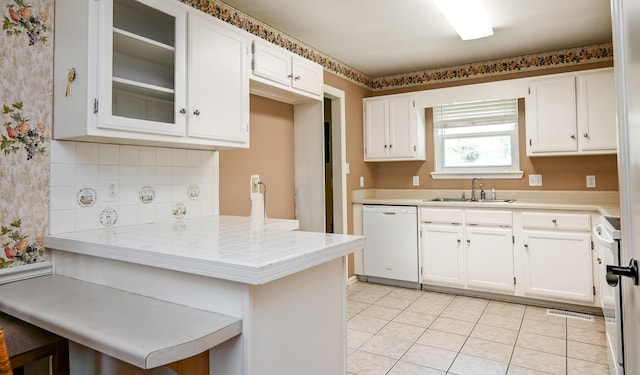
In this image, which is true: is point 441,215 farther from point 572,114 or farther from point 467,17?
point 467,17

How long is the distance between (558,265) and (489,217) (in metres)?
0.66

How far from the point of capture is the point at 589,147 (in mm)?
3287

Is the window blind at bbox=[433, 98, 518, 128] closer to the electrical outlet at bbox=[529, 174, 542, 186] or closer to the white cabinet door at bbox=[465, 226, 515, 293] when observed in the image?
the electrical outlet at bbox=[529, 174, 542, 186]

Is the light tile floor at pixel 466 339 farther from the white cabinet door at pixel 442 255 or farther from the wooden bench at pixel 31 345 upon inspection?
the wooden bench at pixel 31 345

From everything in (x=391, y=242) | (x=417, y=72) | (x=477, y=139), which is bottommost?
(x=391, y=242)

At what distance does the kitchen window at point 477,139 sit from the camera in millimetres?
3941

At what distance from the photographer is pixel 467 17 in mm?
2814

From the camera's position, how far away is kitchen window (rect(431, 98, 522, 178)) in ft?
12.9

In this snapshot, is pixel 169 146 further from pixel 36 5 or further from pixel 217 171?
pixel 36 5

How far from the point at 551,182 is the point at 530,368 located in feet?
6.99

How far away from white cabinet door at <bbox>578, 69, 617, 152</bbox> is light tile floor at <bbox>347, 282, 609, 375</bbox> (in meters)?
1.47

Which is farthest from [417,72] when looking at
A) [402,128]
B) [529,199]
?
[529,199]

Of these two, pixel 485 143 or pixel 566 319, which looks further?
pixel 485 143

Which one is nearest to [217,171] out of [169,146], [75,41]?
[169,146]
